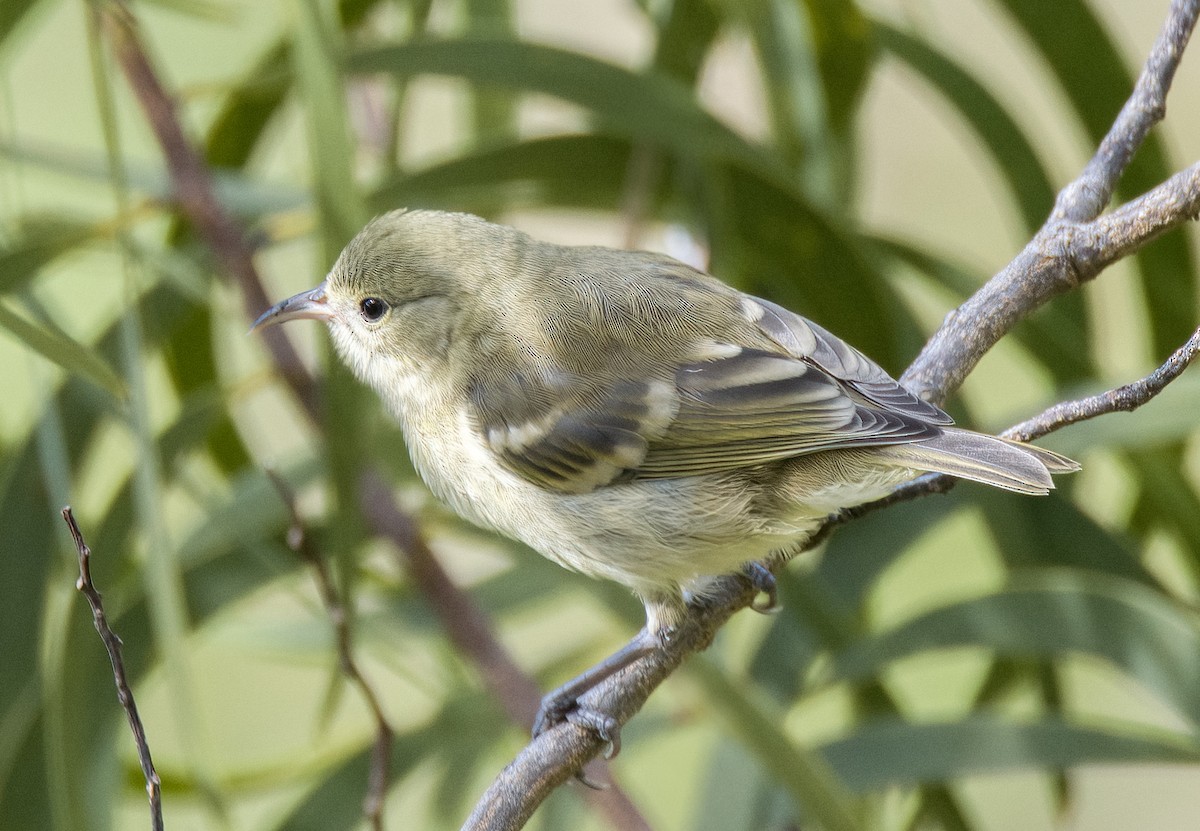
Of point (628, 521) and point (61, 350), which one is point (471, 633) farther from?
point (61, 350)

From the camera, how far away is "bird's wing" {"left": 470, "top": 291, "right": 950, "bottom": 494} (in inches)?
59.1

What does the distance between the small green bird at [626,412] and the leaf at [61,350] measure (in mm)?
471

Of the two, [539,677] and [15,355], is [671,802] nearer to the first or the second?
[539,677]

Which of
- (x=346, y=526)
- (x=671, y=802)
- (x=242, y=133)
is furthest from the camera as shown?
(x=671, y=802)

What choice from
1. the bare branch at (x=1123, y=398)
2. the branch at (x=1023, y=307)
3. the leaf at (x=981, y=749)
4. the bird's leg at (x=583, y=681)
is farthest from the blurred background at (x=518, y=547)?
the bare branch at (x=1123, y=398)

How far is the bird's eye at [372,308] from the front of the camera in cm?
177

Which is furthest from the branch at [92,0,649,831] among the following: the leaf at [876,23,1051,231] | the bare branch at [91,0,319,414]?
the leaf at [876,23,1051,231]

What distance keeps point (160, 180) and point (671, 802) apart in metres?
2.50

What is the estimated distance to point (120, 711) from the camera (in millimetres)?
1992

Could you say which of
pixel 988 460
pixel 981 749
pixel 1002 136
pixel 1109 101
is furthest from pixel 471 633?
pixel 1109 101

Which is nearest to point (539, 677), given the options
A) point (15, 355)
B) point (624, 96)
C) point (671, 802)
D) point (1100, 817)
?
point (624, 96)

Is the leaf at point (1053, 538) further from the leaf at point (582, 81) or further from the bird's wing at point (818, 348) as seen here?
the leaf at point (582, 81)

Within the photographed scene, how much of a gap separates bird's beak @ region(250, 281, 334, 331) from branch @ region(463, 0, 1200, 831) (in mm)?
674

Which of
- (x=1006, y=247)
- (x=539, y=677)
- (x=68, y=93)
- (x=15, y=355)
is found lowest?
(x=539, y=677)
